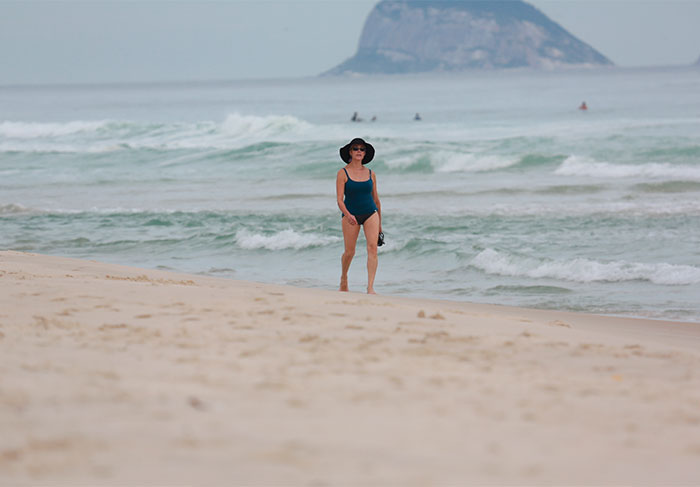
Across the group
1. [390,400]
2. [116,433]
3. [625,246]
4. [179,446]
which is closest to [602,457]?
[390,400]

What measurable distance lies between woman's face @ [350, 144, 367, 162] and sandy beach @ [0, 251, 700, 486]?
2.47m

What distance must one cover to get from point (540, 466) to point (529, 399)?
0.83 metres

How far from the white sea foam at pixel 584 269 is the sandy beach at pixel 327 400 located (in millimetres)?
4352

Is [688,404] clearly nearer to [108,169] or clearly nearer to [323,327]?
[323,327]

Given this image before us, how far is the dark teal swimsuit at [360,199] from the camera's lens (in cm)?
828

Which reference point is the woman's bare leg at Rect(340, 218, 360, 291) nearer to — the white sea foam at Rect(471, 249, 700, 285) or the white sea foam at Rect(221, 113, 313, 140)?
the white sea foam at Rect(471, 249, 700, 285)

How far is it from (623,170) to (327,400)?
20.2m

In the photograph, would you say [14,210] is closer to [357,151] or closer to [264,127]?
[357,151]

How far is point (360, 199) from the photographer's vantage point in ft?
27.4

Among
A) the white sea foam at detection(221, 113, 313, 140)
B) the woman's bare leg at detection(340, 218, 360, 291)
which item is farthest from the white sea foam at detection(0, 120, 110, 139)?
the woman's bare leg at detection(340, 218, 360, 291)

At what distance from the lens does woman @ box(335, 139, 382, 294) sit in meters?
8.23

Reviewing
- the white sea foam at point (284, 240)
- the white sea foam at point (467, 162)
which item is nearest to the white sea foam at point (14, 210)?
the white sea foam at point (284, 240)

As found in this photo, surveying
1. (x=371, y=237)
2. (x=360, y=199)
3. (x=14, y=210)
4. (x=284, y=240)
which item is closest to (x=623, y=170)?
(x=284, y=240)

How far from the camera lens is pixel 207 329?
523 centimetres
